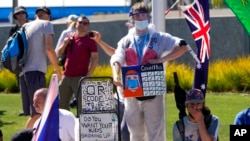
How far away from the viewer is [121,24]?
2175 cm

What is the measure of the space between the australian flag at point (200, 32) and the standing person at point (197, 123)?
71 centimetres

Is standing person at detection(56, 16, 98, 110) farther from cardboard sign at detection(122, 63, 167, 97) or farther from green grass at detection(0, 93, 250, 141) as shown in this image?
cardboard sign at detection(122, 63, 167, 97)

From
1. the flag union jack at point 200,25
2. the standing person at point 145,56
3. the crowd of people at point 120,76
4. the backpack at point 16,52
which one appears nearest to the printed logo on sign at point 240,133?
the crowd of people at point 120,76

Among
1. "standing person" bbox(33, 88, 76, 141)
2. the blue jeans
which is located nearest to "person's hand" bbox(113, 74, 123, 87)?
the blue jeans

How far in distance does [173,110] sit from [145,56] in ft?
17.0

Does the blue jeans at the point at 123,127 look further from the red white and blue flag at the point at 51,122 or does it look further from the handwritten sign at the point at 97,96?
the red white and blue flag at the point at 51,122

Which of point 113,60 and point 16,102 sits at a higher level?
point 113,60

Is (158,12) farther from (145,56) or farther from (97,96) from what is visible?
(97,96)

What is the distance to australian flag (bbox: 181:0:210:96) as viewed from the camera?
31.1 ft

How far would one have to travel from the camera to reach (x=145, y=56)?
982cm

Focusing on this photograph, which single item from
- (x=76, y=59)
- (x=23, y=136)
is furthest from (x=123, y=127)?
(x=76, y=59)

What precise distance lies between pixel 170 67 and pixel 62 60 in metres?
5.71

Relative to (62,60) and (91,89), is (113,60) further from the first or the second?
(62,60)

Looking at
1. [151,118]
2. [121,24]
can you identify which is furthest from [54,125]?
[121,24]
